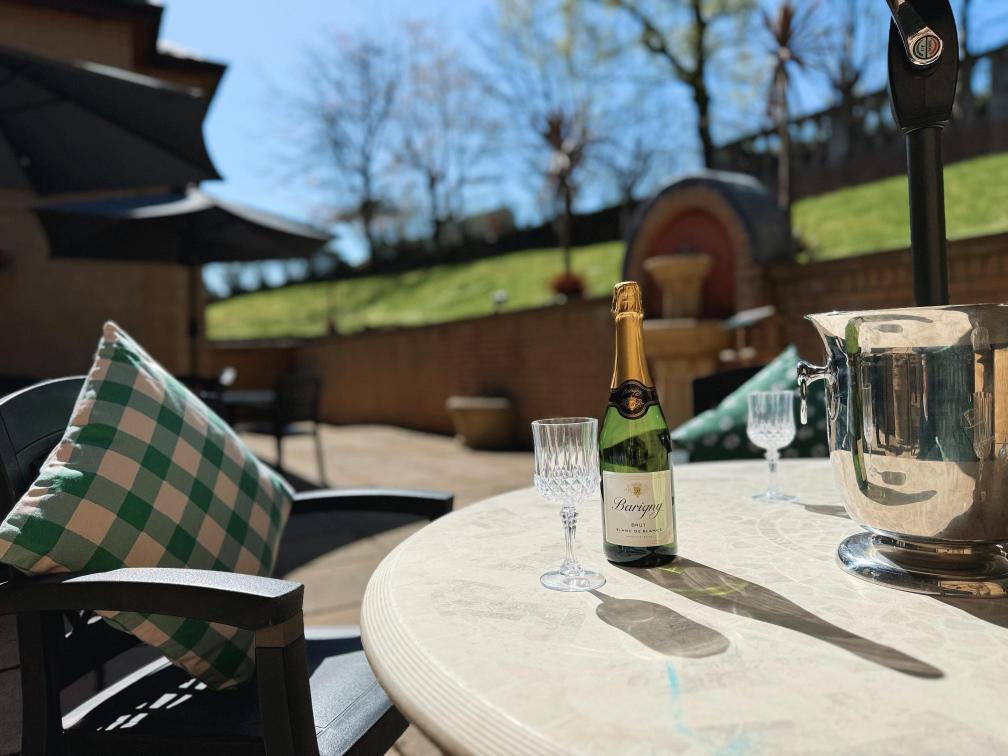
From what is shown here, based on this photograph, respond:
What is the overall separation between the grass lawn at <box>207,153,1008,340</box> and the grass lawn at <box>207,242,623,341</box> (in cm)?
4

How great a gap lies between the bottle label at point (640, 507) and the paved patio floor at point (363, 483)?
107cm

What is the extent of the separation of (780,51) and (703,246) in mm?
4718

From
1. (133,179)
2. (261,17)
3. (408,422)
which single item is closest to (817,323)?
(133,179)

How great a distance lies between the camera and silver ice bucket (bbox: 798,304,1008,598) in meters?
0.69

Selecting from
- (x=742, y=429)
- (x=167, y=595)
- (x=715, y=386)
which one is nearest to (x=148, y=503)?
(x=167, y=595)

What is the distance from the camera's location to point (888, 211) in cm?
1056

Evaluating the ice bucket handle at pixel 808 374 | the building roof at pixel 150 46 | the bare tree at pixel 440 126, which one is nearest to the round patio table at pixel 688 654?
the ice bucket handle at pixel 808 374

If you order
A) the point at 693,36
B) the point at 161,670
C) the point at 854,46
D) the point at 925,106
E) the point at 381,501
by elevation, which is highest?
the point at 854,46

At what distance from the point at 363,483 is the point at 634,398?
15.7 ft

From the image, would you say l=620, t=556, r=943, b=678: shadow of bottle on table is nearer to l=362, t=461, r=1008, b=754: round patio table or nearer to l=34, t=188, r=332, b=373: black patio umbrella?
l=362, t=461, r=1008, b=754: round patio table

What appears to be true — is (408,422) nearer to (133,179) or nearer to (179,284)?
(179,284)

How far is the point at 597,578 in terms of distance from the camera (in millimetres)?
830

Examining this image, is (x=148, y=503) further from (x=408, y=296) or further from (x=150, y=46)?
(x=408, y=296)

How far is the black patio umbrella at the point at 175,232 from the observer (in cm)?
410
